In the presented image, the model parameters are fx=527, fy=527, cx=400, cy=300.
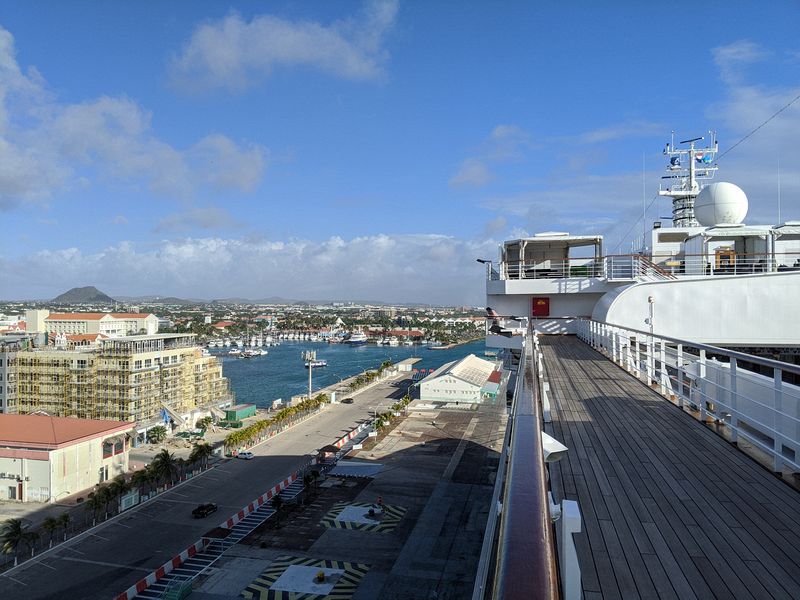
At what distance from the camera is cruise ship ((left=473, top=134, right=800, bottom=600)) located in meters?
1.09

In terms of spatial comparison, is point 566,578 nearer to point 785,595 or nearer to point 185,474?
point 785,595

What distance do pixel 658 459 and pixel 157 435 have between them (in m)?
26.1

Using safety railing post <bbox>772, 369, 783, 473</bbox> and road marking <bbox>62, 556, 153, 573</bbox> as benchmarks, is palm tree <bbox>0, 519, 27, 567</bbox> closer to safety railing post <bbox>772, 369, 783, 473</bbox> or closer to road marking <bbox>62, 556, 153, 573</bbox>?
road marking <bbox>62, 556, 153, 573</bbox>

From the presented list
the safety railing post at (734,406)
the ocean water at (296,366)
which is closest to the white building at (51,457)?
the ocean water at (296,366)

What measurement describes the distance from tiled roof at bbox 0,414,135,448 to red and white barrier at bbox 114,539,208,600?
780 cm

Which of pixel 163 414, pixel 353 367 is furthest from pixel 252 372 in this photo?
pixel 163 414

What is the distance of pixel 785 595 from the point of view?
Answer: 5.48 feet

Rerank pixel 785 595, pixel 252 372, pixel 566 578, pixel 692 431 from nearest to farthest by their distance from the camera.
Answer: pixel 566 578 < pixel 785 595 < pixel 692 431 < pixel 252 372

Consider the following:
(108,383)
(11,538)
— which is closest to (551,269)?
(11,538)

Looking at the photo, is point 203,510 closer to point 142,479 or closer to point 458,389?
point 142,479

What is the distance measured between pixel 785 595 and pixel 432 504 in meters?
13.9

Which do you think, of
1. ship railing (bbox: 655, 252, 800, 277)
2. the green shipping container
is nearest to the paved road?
the green shipping container

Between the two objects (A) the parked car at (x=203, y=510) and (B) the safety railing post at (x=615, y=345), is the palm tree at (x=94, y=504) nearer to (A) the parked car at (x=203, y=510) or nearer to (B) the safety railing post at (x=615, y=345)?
(A) the parked car at (x=203, y=510)

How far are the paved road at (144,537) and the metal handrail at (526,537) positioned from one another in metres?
13.1
